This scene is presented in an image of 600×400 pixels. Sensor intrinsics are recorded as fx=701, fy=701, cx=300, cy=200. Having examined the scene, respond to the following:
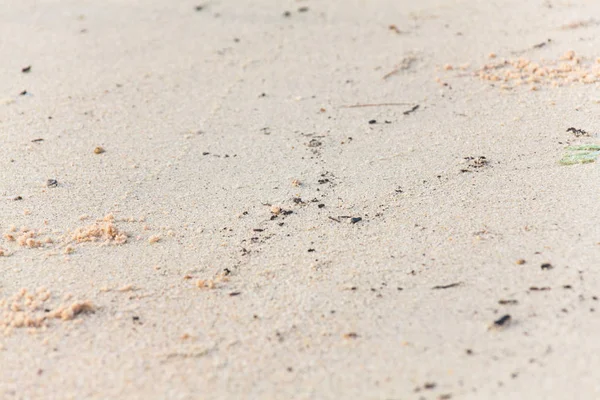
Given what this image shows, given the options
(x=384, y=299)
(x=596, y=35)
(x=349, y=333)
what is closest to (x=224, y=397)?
(x=349, y=333)

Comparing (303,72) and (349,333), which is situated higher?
(303,72)

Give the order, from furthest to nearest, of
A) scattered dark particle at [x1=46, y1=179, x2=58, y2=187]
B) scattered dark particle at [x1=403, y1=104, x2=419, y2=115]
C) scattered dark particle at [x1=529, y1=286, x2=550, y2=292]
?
1. scattered dark particle at [x1=403, y1=104, x2=419, y2=115]
2. scattered dark particle at [x1=46, y1=179, x2=58, y2=187]
3. scattered dark particle at [x1=529, y1=286, x2=550, y2=292]

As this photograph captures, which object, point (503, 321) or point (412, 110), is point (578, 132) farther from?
point (503, 321)

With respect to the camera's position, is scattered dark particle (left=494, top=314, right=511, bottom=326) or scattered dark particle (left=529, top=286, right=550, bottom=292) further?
scattered dark particle (left=529, top=286, right=550, bottom=292)

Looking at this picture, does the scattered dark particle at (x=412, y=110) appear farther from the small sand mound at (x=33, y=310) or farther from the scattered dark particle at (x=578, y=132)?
the small sand mound at (x=33, y=310)

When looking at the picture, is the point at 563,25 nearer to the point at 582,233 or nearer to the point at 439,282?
the point at 582,233

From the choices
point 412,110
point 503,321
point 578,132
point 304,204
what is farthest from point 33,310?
point 578,132

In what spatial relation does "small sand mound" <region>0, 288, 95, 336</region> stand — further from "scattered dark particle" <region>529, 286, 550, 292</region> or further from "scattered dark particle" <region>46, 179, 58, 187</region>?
"scattered dark particle" <region>529, 286, 550, 292</region>

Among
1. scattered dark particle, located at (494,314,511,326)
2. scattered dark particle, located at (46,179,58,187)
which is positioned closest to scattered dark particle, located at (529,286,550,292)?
scattered dark particle, located at (494,314,511,326)
